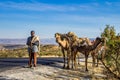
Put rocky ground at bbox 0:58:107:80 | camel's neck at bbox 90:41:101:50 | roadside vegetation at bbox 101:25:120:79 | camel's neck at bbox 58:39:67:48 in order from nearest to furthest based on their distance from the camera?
rocky ground at bbox 0:58:107:80 < roadside vegetation at bbox 101:25:120:79 < camel's neck at bbox 90:41:101:50 < camel's neck at bbox 58:39:67:48

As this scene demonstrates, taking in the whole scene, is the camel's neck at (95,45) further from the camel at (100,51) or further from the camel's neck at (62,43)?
the camel's neck at (62,43)

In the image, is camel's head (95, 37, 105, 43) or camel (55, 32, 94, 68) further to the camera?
camel (55, 32, 94, 68)

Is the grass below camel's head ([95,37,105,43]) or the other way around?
below

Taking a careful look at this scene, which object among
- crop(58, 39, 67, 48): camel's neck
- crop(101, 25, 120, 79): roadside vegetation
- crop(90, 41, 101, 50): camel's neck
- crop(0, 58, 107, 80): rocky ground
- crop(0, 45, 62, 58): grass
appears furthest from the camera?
crop(0, 45, 62, 58): grass

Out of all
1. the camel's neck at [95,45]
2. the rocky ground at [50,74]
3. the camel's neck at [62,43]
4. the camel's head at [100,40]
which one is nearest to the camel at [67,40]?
the camel's neck at [62,43]

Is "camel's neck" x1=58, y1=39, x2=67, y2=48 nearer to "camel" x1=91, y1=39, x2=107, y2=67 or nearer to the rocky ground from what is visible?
→ the rocky ground

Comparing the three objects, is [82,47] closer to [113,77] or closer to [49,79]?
[113,77]

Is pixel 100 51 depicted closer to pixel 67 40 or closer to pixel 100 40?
pixel 100 40

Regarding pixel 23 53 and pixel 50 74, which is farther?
pixel 23 53

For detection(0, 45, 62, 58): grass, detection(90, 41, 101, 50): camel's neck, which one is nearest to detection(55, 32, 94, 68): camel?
detection(90, 41, 101, 50): camel's neck

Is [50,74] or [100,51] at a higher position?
[100,51]

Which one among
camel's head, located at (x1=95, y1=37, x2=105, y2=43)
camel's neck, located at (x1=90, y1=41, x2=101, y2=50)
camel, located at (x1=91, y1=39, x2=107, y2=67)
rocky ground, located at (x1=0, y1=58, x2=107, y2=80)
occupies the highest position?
camel's head, located at (x1=95, y1=37, x2=105, y2=43)

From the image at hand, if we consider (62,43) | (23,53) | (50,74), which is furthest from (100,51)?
(23,53)

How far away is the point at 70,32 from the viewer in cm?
2714
